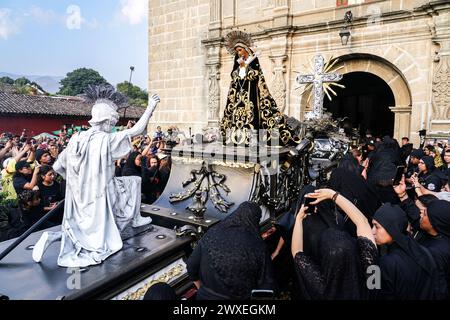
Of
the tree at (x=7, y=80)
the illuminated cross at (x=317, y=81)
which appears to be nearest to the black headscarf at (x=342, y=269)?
the illuminated cross at (x=317, y=81)

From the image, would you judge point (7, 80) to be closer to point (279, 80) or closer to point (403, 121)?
point (279, 80)

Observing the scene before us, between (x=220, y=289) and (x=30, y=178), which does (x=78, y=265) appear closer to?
(x=220, y=289)

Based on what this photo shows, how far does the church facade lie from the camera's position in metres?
9.15

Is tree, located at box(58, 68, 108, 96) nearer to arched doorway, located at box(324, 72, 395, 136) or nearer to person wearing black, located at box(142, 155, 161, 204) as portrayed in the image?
arched doorway, located at box(324, 72, 395, 136)

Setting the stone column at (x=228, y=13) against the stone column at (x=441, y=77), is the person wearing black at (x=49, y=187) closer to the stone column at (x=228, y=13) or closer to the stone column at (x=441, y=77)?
the stone column at (x=441, y=77)

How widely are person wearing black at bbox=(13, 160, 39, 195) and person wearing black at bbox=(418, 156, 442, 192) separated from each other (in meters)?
5.42

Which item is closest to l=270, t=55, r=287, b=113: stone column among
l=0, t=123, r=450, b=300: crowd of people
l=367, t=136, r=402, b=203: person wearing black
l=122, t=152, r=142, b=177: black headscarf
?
l=367, t=136, r=402, b=203: person wearing black

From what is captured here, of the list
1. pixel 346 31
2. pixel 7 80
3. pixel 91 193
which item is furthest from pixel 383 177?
pixel 7 80

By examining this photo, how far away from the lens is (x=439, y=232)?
7.65ft

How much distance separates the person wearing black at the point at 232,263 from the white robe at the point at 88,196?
1.07 meters

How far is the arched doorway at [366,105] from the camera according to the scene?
1508cm

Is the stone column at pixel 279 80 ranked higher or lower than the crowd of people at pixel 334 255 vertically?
higher
